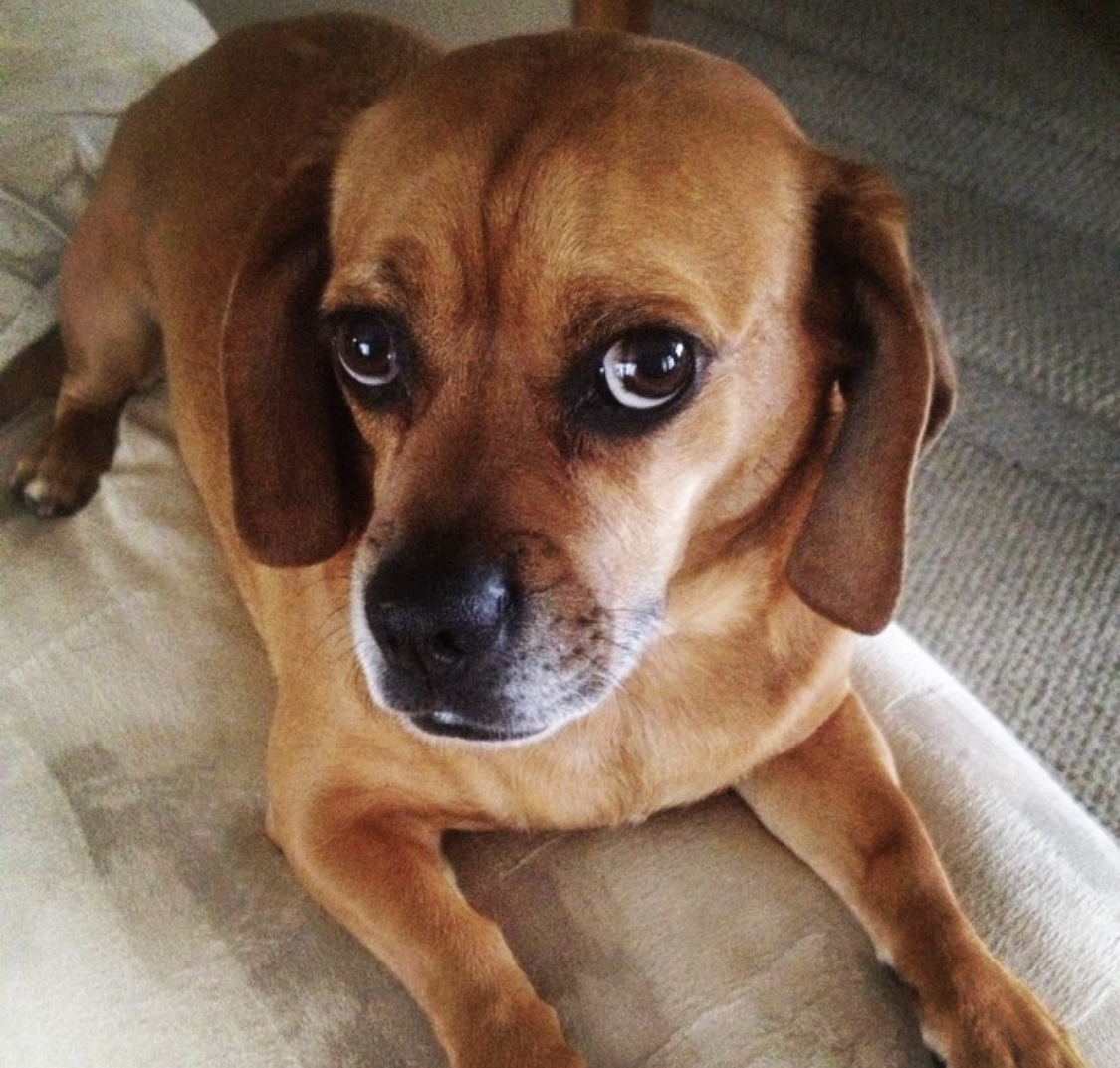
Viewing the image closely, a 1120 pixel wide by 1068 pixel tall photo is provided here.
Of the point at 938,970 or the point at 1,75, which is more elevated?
the point at 1,75

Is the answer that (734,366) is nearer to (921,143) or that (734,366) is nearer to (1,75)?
(1,75)

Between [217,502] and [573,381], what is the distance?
2.49 feet

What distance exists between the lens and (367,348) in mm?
1098

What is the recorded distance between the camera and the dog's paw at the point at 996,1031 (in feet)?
3.61

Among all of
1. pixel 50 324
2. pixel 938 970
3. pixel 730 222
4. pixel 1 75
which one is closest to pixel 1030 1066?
pixel 938 970

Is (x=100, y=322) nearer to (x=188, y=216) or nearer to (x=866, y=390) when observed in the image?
(x=188, y=216)

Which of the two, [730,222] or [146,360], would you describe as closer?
[730,222]

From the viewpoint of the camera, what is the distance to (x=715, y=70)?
1.12 meters

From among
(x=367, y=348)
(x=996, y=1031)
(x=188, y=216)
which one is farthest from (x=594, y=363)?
(x=188, y=216)

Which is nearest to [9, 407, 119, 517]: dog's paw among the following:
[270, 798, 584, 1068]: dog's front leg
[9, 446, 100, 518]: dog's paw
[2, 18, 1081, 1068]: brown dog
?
[9, 446, 100, 518]: dog's paw

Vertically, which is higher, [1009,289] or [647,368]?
[647,368]

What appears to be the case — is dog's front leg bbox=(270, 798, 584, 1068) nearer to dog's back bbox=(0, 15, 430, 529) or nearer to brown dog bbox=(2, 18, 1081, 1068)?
brown dog bbox=(2, 18, 1081, 1068)

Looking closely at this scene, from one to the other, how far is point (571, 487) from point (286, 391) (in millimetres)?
406

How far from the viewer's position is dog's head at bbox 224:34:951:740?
976mm
